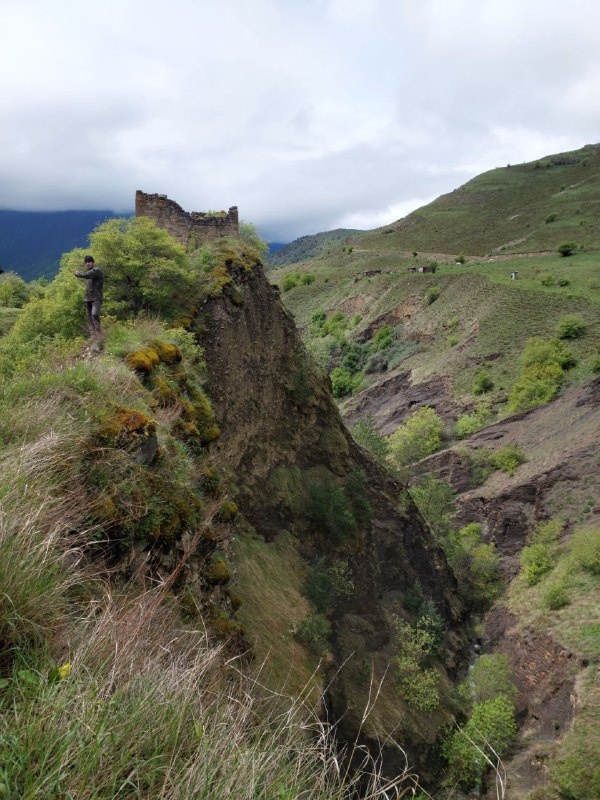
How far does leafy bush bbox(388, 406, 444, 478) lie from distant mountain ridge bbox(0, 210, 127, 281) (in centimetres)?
9701

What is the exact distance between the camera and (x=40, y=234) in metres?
150

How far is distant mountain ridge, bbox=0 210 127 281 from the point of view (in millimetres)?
127562

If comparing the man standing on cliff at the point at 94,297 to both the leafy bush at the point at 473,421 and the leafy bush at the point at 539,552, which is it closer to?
the leafy bush at the point at 539,552

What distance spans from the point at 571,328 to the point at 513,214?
66.2 metres

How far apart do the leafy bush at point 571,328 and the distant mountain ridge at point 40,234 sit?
10420cm

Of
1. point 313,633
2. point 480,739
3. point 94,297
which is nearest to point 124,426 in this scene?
point 94,297

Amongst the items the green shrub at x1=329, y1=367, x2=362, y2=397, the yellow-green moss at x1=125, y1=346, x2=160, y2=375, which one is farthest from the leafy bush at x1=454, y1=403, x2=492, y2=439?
the yellow-green moss at x1=125, y1=346, x2=160, y2=375

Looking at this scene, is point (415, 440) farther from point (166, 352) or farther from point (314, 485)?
point (166, 352)

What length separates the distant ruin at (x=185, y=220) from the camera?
22.1 m

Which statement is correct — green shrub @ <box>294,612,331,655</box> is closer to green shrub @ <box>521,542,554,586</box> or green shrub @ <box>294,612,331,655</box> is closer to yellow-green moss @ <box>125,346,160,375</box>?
yellow-green moss @ <box>125,346,160,375</box>

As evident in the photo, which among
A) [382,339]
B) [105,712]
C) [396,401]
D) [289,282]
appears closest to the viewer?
[105,712]

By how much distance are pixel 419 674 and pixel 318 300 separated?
7558 centimetres

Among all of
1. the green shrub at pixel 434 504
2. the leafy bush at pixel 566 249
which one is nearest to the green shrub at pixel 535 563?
the green shrub at pixel 434 504

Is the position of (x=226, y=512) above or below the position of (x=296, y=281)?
below
